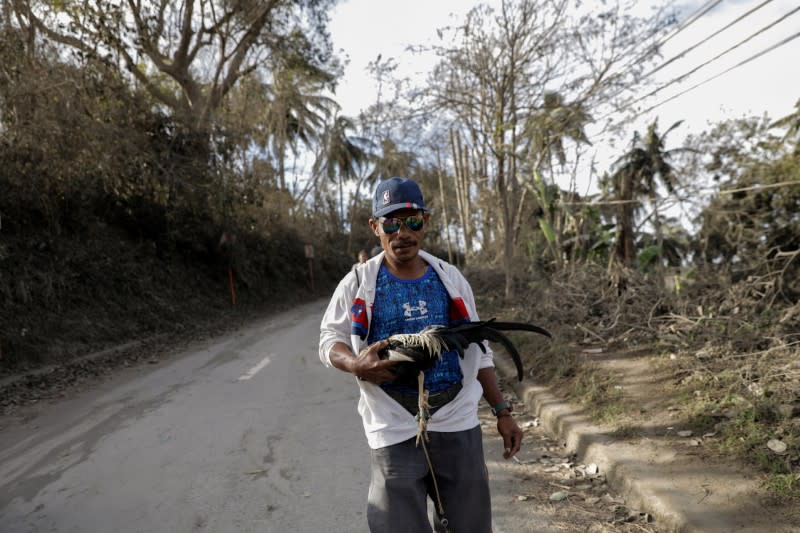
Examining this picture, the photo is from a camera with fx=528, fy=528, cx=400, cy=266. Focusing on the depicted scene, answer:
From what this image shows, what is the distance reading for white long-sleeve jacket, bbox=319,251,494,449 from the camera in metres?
2.01

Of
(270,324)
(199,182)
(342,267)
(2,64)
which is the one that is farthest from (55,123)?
(342,267)

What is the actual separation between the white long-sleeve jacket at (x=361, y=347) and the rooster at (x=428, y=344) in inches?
5.1

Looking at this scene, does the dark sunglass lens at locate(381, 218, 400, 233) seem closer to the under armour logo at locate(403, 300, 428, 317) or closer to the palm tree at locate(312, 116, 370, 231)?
the under armour logo at locate(403, 300, 428, 317)

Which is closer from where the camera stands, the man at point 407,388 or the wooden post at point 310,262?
the man at point 407,388

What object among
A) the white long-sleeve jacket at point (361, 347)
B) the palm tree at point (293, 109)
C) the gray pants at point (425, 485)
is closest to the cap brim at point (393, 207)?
the white long-sleeve jacket at point (361, 347)

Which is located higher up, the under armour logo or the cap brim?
the cap brim

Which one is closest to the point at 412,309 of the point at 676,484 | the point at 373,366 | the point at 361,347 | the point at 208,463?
the point at 361,347

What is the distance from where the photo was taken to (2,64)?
7887 millimetres

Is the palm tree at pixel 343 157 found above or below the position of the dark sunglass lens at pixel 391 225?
above

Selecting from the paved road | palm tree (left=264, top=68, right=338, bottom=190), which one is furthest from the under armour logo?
palm tree (left=264, top=68, right=338, bottom=190)

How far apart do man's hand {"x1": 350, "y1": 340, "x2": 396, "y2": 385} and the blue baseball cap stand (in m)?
0.53

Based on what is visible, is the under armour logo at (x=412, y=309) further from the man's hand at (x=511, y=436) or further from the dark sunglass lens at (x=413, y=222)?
the man's hand at (x=511, y=436)

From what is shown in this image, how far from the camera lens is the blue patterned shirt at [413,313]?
6.81 ft

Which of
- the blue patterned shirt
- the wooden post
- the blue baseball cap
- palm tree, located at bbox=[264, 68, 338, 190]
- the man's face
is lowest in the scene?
the blue patterned shirt
